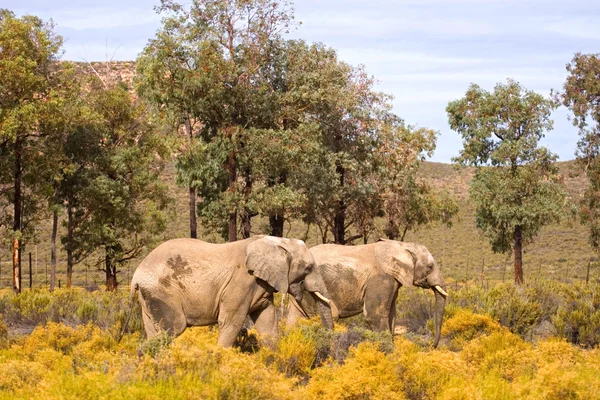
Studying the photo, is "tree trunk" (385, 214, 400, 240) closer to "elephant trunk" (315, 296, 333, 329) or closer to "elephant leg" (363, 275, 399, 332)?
"elephant leg" (363, 275, 399, 332)

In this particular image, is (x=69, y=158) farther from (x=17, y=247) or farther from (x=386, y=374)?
(x=386, y=374)

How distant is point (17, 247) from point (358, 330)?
20332mm

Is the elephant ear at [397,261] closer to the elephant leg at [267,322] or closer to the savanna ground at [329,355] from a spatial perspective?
the savanna ground at [329,355]

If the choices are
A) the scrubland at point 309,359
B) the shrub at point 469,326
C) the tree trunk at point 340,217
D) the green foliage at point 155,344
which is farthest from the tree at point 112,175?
the green foliage at point 155,344

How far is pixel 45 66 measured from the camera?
1223 inches

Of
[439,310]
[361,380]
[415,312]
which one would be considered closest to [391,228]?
[415,312]

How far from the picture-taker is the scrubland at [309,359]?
8672 mm

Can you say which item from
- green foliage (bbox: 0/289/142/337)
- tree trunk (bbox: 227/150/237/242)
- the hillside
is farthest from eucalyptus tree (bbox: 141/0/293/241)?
the hillside

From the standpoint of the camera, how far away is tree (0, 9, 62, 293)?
28250mm

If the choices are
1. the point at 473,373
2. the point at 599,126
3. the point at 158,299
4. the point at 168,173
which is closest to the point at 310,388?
the point at 473,373

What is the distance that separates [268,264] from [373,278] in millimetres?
3448

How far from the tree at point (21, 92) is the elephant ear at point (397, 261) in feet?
57.1

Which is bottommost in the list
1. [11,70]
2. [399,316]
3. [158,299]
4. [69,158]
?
[399,316]

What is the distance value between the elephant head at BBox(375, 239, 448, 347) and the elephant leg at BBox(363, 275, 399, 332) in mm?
188
